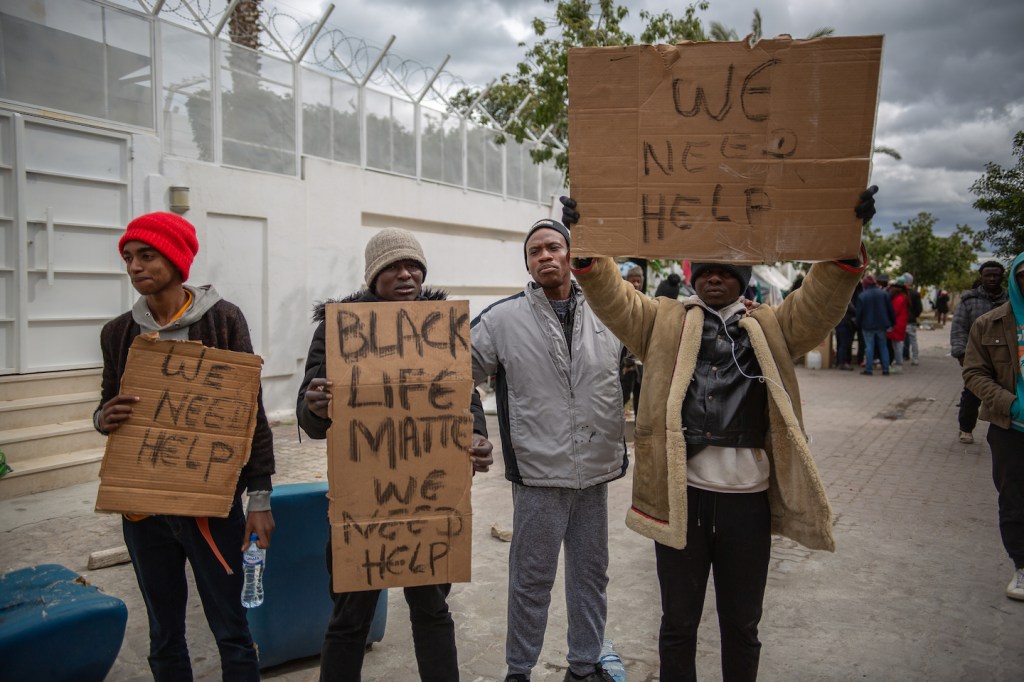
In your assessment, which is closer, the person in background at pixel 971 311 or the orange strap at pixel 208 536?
the orange strap at pixel 208 536

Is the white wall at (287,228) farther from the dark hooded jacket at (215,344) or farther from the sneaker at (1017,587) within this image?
the sneaker at (1017,587)

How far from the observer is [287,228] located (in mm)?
10070

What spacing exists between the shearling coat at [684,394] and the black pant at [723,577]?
0.10m

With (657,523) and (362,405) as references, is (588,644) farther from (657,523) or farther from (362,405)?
(362,405)

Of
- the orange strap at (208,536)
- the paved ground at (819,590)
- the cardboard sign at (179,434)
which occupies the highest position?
the cardboard sign at (179,434)

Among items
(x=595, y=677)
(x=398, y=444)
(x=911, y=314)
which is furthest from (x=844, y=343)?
(x=398, y=444)

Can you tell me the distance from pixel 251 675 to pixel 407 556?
0.86 metres

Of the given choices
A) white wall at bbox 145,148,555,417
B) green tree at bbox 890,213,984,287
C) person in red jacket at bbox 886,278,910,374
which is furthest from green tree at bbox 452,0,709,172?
green tree at bbox 890,213,984,287

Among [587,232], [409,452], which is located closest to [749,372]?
[587,232]

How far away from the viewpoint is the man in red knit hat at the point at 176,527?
105 inches

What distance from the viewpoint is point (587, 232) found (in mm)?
2479

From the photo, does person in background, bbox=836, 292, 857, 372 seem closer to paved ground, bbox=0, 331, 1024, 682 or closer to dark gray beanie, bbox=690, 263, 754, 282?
paved ground, bbox=0, 331, 1024, 682

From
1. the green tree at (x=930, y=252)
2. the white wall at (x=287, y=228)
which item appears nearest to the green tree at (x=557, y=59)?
the white wall at (x=287, y=228)

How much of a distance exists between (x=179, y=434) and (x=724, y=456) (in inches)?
80.3
